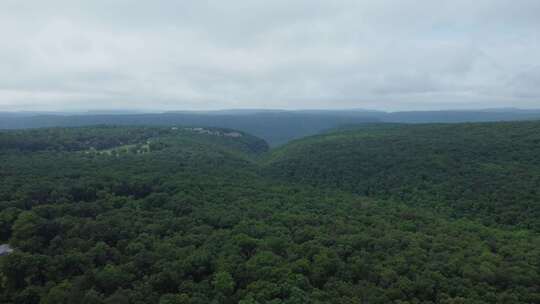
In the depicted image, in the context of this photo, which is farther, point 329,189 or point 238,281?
point 329,189

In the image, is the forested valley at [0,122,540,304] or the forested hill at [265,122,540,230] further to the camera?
the forested hill at [265,122,540,230]

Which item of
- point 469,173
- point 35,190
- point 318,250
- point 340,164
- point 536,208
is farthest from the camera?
point 340,164

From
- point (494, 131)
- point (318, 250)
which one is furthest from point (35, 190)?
point (494, 131)

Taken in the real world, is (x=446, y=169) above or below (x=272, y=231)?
above

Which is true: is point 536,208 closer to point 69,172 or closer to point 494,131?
point 494,131

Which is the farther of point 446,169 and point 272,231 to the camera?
point 446,169
